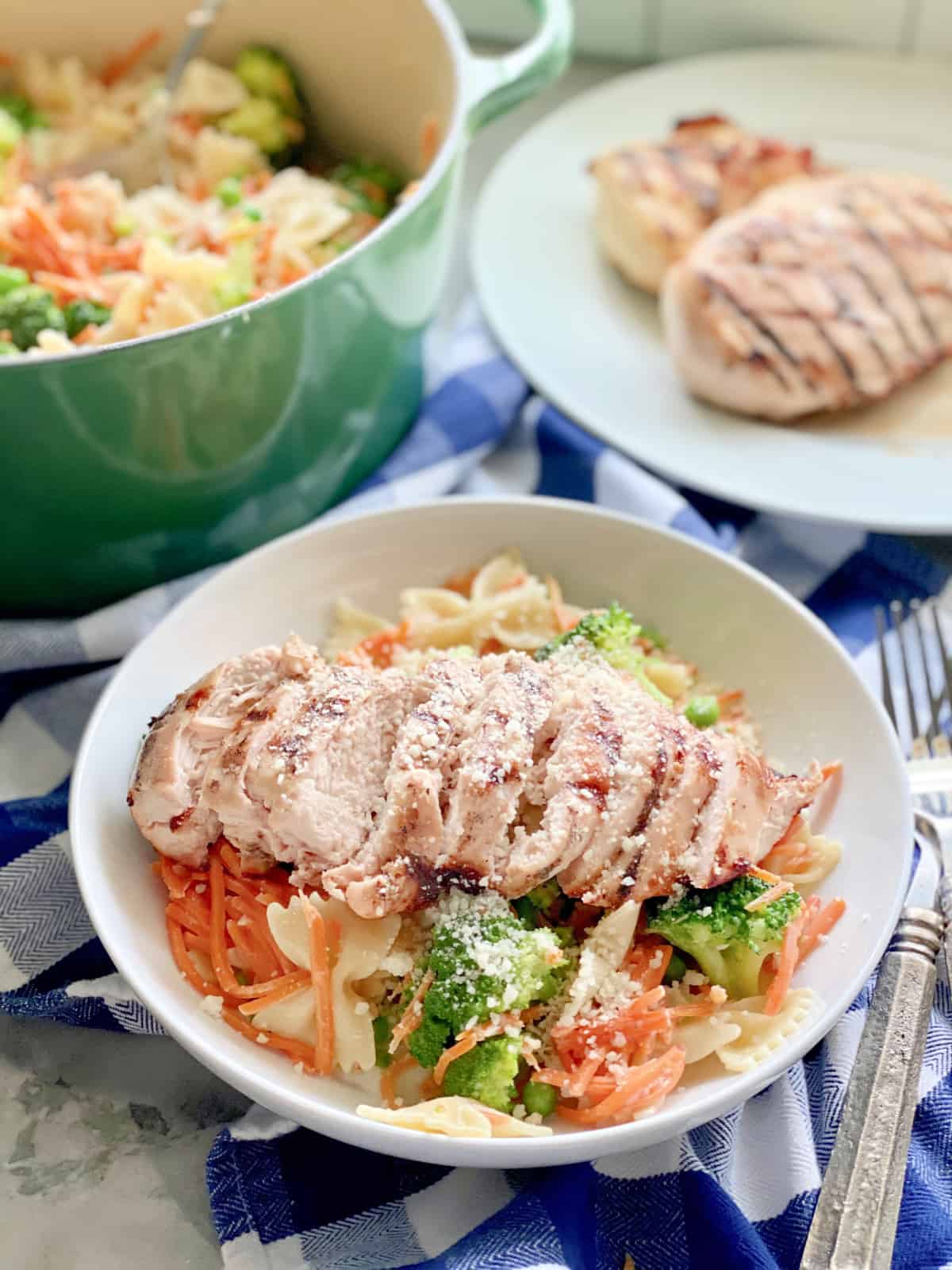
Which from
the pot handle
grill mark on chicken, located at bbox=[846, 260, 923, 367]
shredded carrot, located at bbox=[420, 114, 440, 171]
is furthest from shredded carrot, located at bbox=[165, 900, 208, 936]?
grill mark on chicken, located at bbox=[846, 260, 923, 367]

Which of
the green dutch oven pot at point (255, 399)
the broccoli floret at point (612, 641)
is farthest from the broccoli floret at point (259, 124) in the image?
the broccoli floret at point (612, 641)

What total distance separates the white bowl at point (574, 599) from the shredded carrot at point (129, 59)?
1846mm

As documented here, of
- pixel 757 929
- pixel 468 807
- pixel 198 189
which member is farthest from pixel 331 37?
pixel 757 929

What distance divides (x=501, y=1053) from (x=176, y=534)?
1476mm

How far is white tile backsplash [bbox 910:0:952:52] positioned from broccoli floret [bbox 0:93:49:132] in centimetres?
296

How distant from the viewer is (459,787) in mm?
→ 2201

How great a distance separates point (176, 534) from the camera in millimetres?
3047

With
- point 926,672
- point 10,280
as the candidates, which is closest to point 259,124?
point 10,280

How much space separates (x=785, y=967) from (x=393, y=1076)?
2.24 ft

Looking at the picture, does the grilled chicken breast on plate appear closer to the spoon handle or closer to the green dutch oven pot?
the green dutch oven pot

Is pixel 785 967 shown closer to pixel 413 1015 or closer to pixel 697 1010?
pixel 697 1010

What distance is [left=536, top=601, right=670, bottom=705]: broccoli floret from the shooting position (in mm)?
2600

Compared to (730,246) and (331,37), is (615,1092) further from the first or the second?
(331,37)

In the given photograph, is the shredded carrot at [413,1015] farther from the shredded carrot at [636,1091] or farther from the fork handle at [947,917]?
the fork handle at [947,917]
